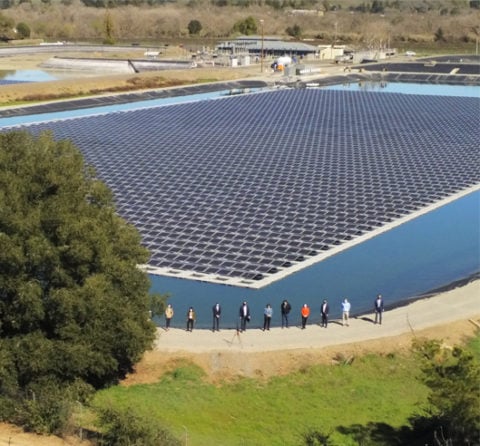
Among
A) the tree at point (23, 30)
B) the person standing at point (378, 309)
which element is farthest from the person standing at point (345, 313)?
the tree at point (23, 30)

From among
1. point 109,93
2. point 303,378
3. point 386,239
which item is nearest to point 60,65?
point 109,93

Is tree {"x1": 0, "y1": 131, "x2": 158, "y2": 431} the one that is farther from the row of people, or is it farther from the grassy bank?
the row of people

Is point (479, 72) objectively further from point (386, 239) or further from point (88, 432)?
point (88, 432)

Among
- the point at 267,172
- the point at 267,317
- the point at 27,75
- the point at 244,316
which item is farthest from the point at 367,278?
the point at 27,75

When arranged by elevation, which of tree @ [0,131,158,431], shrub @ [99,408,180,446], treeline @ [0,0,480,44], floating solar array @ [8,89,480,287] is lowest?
treeline @ [0,0,480,44]

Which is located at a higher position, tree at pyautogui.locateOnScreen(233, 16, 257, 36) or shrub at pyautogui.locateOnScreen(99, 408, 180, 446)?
shrub at pyautogui.locateOnScreen(99, 408, 180, 446)

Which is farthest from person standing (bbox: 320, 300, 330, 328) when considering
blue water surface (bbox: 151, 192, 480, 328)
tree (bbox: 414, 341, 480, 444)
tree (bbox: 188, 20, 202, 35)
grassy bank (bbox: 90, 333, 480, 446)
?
tree (bbox: 188, 20, 202, 35)

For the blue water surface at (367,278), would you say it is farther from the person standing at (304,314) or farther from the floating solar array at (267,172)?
A: the person standing at (304,314)

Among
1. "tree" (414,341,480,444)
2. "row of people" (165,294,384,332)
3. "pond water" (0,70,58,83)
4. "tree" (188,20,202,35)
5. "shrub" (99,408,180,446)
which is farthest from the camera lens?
"tree" (188,20,202,35)
